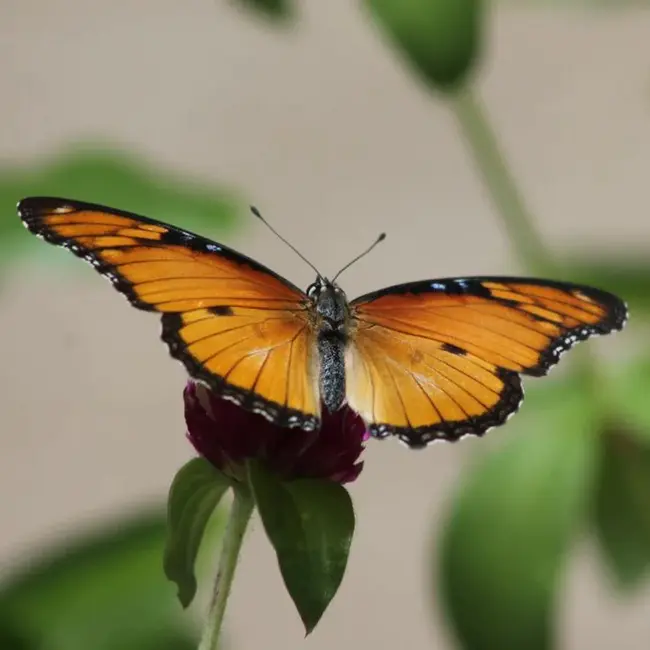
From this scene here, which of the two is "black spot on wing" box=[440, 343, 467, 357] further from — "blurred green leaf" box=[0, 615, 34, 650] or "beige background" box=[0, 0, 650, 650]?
Result: "beige background" box=[0, 0, 650, 650]

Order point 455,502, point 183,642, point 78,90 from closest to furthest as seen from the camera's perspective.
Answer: point 183,642
point 455,502
point 78,90

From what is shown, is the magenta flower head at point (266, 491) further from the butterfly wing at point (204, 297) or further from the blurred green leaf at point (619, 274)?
the blurred green leaf at point (619, 274)

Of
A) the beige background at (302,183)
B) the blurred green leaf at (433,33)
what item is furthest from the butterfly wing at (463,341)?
the beige background at (302,183)

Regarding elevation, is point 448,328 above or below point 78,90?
below

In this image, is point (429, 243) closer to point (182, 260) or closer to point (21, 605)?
point (21, 605)

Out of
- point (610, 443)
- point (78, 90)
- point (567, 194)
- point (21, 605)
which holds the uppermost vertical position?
point (567, 194)

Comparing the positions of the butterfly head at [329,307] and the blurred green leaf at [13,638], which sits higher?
the butterfly head at [329,307]

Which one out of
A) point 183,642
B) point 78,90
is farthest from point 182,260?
point 78,90
